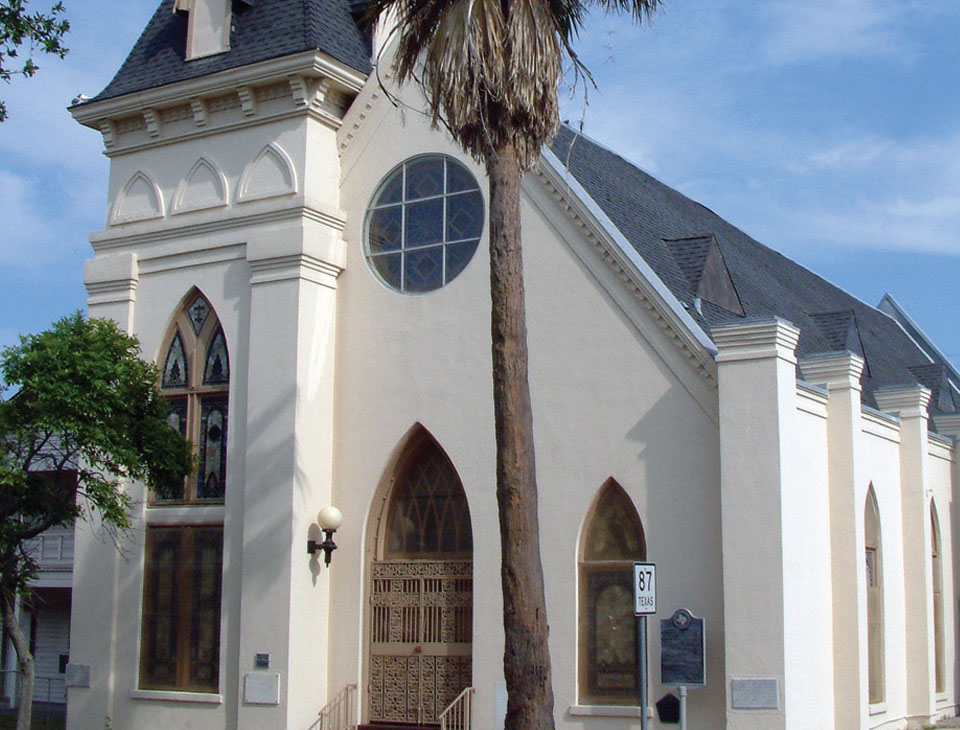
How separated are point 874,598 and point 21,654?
1201cm

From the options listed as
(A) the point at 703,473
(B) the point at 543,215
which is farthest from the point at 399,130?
(A) the point at 703,473

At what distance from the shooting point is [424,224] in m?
19.5

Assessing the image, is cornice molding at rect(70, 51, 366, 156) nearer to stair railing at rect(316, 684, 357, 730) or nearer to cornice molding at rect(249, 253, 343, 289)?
cornice molding at rect(249, 253, 343, 289)

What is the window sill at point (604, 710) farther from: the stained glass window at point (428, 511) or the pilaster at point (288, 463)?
the pilaster at point (288, 463)

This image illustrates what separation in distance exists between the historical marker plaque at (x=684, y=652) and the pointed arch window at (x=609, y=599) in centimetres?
73

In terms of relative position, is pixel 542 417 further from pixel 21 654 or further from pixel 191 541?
pixel 21 654

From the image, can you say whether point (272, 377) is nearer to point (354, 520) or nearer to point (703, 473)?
point (354, 520)

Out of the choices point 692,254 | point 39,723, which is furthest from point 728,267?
point 39,723

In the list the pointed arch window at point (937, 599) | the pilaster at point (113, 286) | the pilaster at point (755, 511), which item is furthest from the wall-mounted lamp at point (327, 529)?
the pointed arch window at point (937, 599)

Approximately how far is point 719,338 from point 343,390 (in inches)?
234

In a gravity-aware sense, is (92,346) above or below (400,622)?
above

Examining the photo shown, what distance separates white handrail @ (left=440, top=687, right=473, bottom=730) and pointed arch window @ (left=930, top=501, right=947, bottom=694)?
355 inches

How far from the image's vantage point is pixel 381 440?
19.1 metres

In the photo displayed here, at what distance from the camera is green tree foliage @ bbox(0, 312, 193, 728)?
16.9 metres
